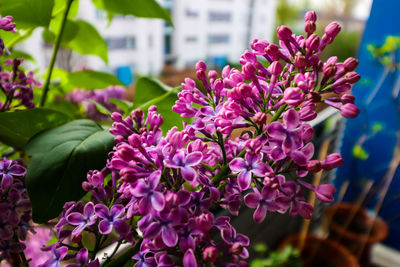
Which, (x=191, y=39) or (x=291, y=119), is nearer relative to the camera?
(x=291, y=119)

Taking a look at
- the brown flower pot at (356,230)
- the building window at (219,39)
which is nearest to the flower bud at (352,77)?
the brown flower pot at (356,230)

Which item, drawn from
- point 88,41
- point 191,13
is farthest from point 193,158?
point 191,13

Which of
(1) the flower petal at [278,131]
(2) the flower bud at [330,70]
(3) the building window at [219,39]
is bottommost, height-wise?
(3) the building window at [219,39]

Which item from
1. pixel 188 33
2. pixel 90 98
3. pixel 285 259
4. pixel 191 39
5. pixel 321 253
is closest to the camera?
pixel 90 98

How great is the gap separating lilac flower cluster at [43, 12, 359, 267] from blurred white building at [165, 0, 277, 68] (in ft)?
9.21

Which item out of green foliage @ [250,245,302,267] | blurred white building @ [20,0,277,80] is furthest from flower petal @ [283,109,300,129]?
blurred white building @ [20,0,277,80]

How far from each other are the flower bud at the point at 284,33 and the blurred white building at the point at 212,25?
280 cm

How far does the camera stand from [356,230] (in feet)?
4.62

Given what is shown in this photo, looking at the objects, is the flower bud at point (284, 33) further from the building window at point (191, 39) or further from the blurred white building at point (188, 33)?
the building window at point (191, 39)

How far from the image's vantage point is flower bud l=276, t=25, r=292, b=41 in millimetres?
232

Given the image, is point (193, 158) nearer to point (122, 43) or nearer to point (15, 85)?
point (15, 85)

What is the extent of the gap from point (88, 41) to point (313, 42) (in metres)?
0.39

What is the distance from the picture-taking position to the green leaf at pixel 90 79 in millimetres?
453

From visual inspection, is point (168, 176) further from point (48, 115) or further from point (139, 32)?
point (139, 32)
